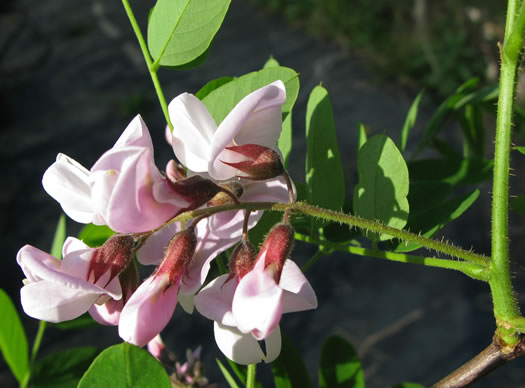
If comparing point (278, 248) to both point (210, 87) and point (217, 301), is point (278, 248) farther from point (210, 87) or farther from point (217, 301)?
point (210, 87)

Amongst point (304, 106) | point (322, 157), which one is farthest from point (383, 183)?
point (304, 106)

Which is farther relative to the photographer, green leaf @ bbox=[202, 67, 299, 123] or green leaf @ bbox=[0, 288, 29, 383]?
green leaf @ bbox=[0, 288, 29, 383]

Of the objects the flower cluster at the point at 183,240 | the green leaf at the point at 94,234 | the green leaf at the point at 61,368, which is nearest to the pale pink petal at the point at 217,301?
the flower cluster at the point at 183,240

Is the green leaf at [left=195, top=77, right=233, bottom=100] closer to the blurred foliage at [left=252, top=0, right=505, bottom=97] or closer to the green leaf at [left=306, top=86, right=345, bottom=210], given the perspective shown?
the green leaf at [left=306, top=86, right=345, bottom=210]

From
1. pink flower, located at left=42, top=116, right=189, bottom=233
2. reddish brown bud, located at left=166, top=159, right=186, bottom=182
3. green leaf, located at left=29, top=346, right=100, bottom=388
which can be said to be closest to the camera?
pink flower, located at left=42, top=116, right=189, bottom=233

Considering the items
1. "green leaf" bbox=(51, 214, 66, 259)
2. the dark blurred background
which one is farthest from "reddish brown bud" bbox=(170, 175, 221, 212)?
the dark blurred background

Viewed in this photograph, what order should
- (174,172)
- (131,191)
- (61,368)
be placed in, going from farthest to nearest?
1. (61,368)
2. (174,172)
3. (131,191)
